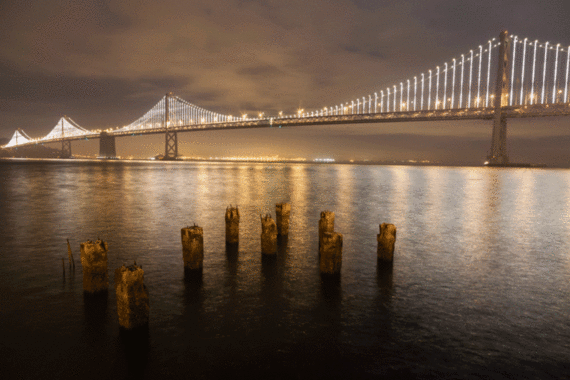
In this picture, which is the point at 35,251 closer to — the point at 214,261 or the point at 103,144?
the point at 214,261

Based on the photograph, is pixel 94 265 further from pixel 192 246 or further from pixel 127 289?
pixel 192 246

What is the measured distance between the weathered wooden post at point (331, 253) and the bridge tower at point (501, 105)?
63633 millimetres

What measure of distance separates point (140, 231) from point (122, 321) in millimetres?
6432

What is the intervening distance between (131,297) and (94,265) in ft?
4.40

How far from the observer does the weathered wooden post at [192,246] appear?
586 cm

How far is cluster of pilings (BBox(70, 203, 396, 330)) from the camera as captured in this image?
13.0ft

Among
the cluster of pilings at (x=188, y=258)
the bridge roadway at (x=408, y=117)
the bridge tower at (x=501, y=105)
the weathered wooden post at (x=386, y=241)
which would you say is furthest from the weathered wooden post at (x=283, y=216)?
the bridge tower at (x=501, y=105)

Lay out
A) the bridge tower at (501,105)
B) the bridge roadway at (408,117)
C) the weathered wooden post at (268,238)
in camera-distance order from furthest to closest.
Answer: the bridge tower at (501,105), the bridge roadway at (408,117), the weathered wooden post at (268,238)

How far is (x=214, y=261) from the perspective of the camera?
23.4 feet

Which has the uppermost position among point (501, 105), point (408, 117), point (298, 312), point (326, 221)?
point (501, 105)

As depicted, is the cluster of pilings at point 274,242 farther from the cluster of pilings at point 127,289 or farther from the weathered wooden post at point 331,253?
the cluster of pilings at point 127,289

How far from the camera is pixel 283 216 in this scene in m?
8.82

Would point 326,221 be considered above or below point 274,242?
above

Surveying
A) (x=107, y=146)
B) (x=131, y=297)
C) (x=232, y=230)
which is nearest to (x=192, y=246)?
(x=131, y=297)
